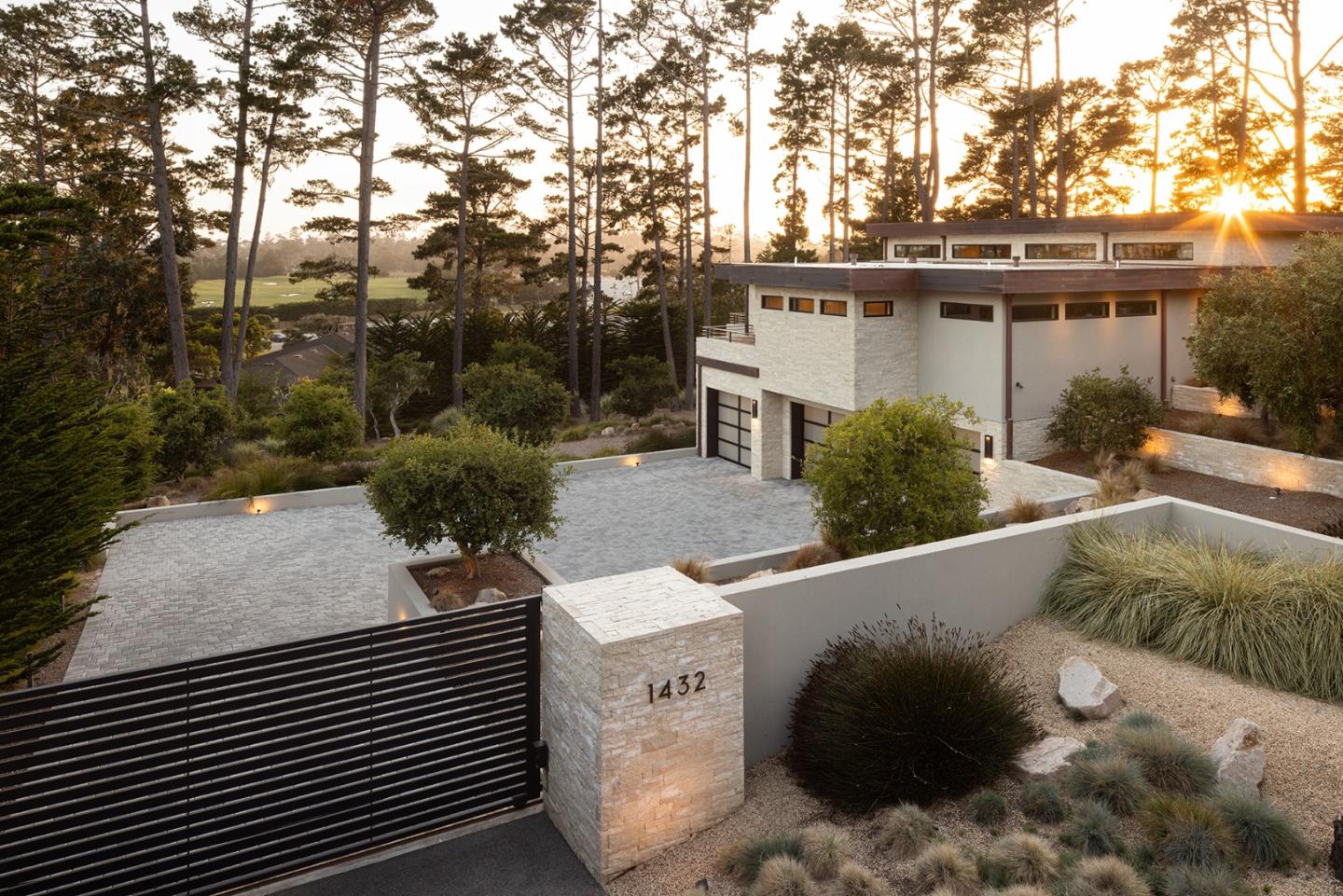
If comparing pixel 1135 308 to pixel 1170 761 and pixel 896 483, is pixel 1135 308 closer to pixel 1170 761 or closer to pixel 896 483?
pixel 896 483

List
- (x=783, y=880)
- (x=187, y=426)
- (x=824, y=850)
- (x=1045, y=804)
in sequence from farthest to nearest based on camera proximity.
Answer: (x=187, y=426)
(x=1045, y=804)
(x=824, y=850)
(x=783, y=880)

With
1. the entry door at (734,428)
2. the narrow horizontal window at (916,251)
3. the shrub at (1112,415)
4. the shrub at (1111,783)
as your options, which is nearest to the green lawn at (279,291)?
the narrow horizontal window at (916,251)

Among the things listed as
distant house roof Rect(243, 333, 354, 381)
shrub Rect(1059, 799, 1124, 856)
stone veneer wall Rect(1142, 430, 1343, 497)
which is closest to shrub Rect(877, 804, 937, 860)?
shrub Rect(1059, 799, 1124, 856)

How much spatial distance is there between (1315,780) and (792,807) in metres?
3.32

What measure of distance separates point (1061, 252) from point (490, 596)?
20.2 m

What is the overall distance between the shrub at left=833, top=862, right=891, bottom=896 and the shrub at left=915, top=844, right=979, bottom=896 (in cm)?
22

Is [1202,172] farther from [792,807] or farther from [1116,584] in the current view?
[792,807]

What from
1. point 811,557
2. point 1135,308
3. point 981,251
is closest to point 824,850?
point 811,557

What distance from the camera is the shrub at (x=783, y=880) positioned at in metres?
5.52

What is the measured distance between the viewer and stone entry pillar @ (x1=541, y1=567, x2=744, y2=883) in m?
6.20

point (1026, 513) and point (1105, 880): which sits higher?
point (1026, 513)

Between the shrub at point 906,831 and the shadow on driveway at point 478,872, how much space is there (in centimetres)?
186

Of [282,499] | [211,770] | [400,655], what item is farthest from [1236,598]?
[282,499]

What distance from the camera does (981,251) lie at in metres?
27.7
